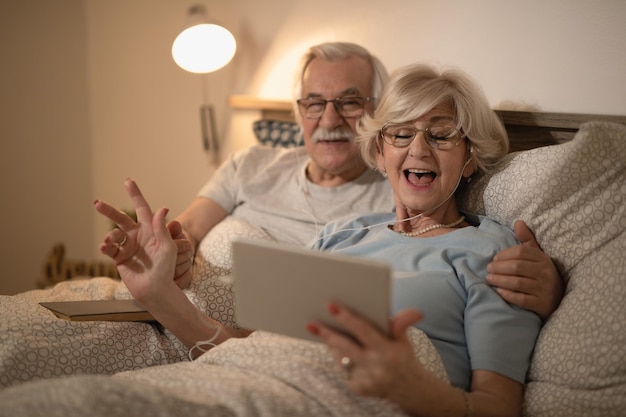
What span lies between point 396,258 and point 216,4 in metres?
1.96

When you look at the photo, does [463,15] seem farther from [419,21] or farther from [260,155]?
[260,155]

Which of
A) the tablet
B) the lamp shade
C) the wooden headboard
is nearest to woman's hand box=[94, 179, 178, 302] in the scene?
the tablet

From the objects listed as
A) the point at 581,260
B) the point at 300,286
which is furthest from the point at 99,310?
the point at 581,260

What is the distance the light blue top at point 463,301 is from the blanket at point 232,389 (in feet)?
0.34

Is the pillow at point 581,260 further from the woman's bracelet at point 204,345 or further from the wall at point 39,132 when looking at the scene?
the wall at point 39,132

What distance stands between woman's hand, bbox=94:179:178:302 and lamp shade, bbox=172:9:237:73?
1.16 m

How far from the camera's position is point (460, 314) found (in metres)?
1.29

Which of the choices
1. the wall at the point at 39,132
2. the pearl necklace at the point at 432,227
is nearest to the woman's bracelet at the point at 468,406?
the pearl necklace at the point at 432,227

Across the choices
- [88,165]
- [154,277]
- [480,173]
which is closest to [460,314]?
[480,173]

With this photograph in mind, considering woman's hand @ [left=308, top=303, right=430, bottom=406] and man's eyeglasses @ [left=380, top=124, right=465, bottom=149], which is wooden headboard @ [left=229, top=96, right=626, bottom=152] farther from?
woman's hand @ [left=308, top=303, right=430, bottom=406]

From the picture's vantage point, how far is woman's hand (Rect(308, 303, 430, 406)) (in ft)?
3.15

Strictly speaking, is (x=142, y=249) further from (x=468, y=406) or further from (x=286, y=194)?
(x=468, y=406)

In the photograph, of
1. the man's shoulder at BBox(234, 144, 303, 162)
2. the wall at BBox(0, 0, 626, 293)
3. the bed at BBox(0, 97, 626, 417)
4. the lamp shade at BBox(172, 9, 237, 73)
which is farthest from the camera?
the wall at BBox(0, 0, 626, 293)

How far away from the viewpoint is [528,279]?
1235mm
